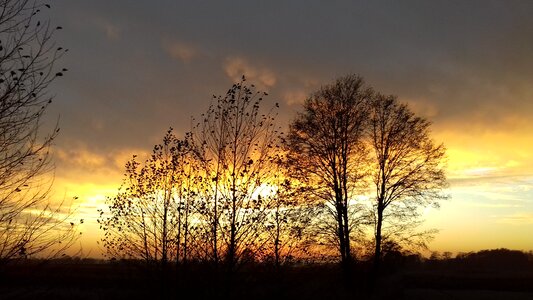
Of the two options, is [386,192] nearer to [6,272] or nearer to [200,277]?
[200,277]

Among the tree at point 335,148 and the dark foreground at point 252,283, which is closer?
the dark foreground at point 252,283

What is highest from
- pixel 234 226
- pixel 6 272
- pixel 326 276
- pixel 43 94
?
pixel 43 94

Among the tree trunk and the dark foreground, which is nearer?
the dark foreground

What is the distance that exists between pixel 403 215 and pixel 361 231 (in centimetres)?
233

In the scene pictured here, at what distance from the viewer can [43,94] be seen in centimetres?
691

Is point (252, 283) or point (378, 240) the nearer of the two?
point (252, 283)

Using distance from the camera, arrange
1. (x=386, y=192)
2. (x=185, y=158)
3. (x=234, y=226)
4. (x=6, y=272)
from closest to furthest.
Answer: (x=6, y=272) < (x=234, y=226) < (x=185, y=158) < (x=386, y=192)

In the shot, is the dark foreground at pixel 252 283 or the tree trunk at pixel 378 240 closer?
the dark foreground at pixel 252 283

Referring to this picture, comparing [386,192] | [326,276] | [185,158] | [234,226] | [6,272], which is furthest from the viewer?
[386,192]

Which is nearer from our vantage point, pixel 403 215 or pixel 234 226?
pixel 234 226

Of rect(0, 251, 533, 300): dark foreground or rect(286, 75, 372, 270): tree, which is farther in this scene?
rect(286, 75, 372, 270): tree

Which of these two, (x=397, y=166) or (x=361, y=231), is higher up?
(x=397, y=166)

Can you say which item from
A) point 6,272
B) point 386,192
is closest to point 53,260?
point 6,272

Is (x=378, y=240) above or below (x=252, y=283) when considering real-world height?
above
